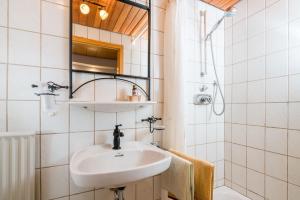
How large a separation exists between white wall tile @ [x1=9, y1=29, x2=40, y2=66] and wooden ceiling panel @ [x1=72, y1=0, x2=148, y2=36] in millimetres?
307

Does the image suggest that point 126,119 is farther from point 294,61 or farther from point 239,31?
point 239,31

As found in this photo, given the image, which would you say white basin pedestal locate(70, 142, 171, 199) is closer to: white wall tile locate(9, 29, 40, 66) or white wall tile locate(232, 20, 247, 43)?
white wall tile locate(9, 29, 40, 66)

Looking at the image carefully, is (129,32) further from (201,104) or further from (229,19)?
(229,19)

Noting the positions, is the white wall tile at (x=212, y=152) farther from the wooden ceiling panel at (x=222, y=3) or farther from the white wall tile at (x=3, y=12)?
the white wall tile at (x=3, y=12)

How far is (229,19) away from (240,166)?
5.44ft

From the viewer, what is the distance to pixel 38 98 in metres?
1.05

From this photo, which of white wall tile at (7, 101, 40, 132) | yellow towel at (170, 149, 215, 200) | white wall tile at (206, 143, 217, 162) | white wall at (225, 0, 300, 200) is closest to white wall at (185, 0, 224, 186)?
white wall tile at (206, 143, 217, 162)

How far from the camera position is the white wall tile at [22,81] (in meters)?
0.99

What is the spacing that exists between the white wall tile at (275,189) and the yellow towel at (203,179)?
73cm

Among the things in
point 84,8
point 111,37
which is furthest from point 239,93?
point 84,8

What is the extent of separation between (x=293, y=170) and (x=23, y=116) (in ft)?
6.57

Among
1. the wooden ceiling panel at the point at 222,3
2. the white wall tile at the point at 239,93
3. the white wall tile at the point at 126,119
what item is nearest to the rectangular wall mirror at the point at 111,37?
the white wall tile at the point at 126,119

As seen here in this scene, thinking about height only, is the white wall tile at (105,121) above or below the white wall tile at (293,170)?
above

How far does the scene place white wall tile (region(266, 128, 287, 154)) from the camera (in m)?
1.32
